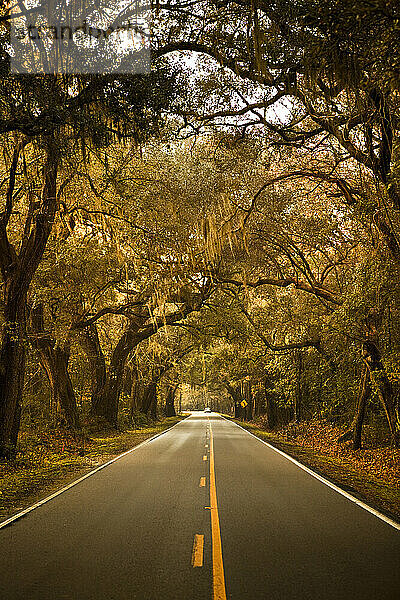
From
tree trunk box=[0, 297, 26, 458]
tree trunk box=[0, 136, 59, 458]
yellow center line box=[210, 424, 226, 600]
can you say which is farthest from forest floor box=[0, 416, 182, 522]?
yellow center line box=[210, 424, 226, 600]

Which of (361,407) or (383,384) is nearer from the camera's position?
(383,384)

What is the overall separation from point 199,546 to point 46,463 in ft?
35.3

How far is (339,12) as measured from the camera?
Result: 725cm

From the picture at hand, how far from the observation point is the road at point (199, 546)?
571 cm

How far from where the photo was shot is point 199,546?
24.2 ft

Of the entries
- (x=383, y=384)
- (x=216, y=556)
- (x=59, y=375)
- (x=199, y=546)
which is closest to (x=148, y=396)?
(x=59, y=375)

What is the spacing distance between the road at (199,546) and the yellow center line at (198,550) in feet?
0.04

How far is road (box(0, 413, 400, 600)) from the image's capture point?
18.7 feet

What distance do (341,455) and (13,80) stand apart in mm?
17323

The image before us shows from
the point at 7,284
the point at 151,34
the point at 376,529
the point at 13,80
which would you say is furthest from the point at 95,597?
the point at 7,284

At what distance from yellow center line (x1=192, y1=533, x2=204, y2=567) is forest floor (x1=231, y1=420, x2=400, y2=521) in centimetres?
349

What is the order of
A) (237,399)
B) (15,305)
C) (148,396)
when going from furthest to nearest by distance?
1. (237,399)
2. (148,396)
3. (15,305)

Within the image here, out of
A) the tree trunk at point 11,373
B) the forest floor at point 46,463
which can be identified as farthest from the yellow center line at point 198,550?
the tree trunk at point 11,373

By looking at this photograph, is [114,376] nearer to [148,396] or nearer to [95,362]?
[95,362]
